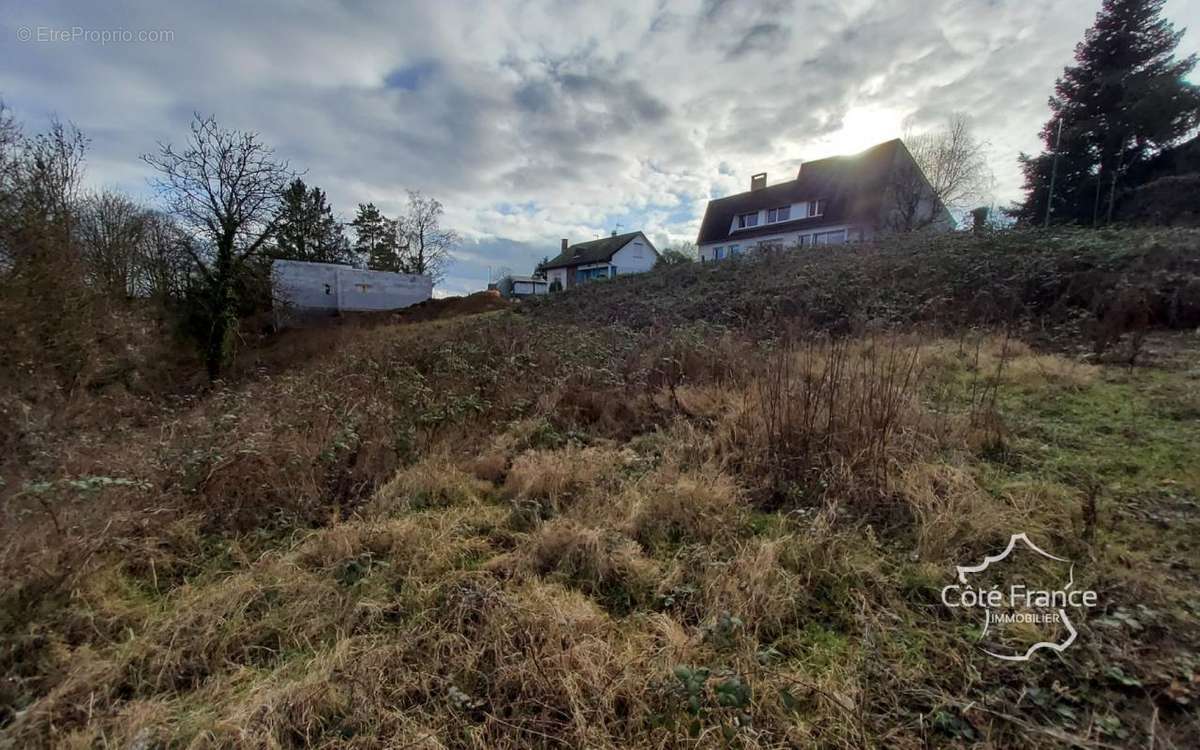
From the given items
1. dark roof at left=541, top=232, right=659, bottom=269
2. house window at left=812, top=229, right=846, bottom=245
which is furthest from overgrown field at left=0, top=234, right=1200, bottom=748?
dark roof at left=541, top=232, right=659, bottom=269

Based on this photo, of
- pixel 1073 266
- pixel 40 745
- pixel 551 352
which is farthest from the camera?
pixel 1073 266

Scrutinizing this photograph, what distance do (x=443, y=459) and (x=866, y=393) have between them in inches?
157

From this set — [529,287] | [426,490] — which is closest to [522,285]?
[529,287]

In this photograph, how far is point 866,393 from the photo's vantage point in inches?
156

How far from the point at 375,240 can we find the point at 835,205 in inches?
1358

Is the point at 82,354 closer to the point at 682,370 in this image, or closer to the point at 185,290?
the point at 185,290

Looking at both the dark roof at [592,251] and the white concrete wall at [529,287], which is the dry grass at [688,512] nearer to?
the dark roof at [592,251]

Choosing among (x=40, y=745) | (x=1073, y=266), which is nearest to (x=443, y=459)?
(x=40, y=745)

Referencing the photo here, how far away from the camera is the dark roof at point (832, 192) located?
23812mm

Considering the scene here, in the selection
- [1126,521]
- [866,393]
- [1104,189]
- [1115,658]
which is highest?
[1104,189]

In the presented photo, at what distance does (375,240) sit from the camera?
1479 inches

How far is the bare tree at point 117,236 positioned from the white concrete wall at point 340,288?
18.0 feet

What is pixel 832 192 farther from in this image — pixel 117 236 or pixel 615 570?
pixel 117 236

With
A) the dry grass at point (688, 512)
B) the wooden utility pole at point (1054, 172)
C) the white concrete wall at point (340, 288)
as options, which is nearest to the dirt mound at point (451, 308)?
the white concrete wall at point (340, 288)
